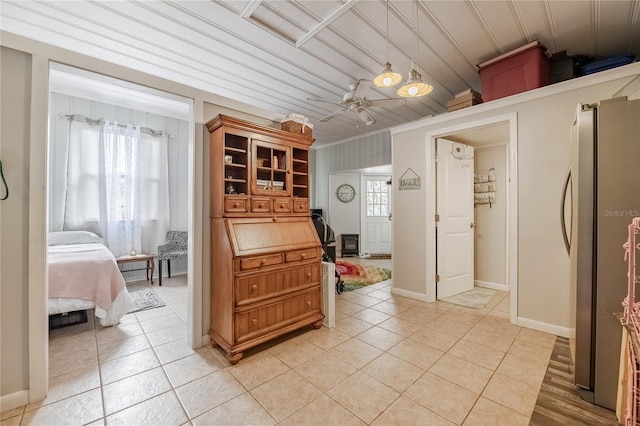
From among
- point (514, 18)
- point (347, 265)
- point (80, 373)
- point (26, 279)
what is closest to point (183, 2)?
point (26, 279)

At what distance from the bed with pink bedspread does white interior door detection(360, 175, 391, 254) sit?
5518mm

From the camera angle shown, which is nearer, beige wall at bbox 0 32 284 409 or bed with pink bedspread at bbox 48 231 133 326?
beige wall at bbox 0 32 284 409

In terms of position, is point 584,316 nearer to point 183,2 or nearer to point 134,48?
point 183,2

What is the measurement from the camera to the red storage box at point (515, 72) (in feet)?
8.94

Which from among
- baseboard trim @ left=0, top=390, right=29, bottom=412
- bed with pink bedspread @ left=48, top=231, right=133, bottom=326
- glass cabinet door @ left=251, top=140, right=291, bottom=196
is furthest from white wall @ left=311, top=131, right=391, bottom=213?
baseboard trim @ left=0, top=390, right=29, bottom=412

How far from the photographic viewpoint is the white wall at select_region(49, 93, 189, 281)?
13.1ft

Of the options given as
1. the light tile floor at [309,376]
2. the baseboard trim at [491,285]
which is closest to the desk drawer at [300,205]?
the light tile floor at [309,376]

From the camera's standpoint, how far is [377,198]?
746 centimetres

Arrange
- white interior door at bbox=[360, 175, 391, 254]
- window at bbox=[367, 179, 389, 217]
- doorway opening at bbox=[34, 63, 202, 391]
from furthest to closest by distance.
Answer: window at bbox=[367, 179, 389, 217], white interior door at bbox=[360, 175, 391, 254], doorway opening at bbox=[34, 63, 202, 391]

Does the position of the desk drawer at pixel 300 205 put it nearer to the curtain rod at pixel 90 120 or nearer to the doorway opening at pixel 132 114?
the doorway opening at pixel 132 114

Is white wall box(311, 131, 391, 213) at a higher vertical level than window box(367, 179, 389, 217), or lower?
higher

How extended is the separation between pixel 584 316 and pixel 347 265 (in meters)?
4.27

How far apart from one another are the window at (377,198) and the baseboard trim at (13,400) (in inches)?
262

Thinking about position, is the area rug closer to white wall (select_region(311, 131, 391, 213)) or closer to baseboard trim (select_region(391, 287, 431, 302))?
baseboard trim (select_region(391, 287, 431, 302))
